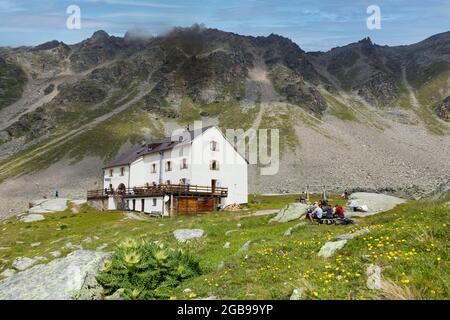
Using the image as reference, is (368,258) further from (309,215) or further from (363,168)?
(363,168)

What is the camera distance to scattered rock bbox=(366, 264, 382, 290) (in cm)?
975

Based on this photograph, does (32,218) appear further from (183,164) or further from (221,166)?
(221,166)

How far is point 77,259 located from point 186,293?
4.85 meters

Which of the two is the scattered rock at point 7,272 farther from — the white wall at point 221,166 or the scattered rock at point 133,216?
the white wall at point 221,166

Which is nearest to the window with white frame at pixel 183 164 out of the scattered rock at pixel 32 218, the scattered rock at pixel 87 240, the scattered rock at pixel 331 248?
the scattered rock at pixel 32 218

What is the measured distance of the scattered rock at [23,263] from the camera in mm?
25250

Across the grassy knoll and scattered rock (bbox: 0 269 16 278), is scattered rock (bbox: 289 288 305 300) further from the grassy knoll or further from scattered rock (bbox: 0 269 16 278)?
scattered rock (bbox: 0 269 16 278)

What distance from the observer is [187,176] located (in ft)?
220

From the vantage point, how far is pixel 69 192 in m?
119

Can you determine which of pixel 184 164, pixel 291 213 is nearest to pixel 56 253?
pixel 291 213

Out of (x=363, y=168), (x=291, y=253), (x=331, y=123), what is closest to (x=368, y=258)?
(x=291, y=253)

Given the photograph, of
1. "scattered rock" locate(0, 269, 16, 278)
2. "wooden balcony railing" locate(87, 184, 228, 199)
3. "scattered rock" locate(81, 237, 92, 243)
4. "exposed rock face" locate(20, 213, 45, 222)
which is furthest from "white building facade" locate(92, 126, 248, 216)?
"scattered rock" locate(0, 269, 16, 278)

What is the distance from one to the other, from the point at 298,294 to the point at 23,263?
2241 cm

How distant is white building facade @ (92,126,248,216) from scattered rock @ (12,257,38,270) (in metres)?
34.3
